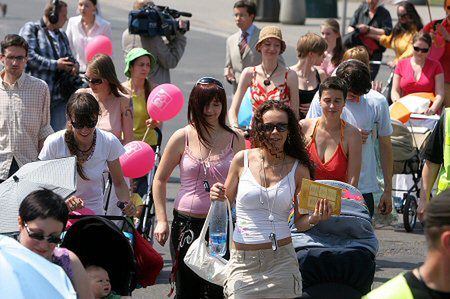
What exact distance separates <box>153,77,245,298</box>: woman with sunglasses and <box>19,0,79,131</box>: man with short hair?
181 inches

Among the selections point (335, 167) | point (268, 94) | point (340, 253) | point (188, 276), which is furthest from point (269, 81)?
point (340, 253)

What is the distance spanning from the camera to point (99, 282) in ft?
22.9

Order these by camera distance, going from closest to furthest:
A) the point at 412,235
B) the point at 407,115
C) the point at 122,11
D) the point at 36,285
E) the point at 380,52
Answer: the point at 36,285 → the point at 412,235 → the point at 407,115 → the point at 380,52 → the point at 122,11

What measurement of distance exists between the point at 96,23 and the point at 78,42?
1.31 ft

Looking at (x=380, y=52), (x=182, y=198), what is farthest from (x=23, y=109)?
(x=380, y=52)

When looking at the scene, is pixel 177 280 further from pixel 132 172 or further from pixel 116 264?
pixel 132 172

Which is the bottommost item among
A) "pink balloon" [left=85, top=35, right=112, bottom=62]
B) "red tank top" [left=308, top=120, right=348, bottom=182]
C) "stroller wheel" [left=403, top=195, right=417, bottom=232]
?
"stroller wheel" [left=403, top=195, right=417, bottom=232]

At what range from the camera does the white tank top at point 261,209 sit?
24.2 feet

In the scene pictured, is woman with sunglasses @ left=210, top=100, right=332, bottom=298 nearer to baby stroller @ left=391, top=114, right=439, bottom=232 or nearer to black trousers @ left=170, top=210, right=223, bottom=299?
black trousers @ left=170, top=210, right=223, bottom=299

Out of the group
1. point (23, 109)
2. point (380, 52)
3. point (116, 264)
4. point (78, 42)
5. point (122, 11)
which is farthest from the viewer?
point (122, 11)

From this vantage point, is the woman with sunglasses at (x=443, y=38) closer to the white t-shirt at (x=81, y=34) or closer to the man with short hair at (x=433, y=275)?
the white t-shirt at (x=81, y=34)

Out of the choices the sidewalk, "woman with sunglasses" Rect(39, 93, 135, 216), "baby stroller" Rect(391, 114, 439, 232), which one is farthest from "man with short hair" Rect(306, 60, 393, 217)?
the sidewalk

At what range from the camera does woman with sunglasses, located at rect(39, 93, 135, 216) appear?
823 centimetres

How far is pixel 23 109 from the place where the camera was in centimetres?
995
